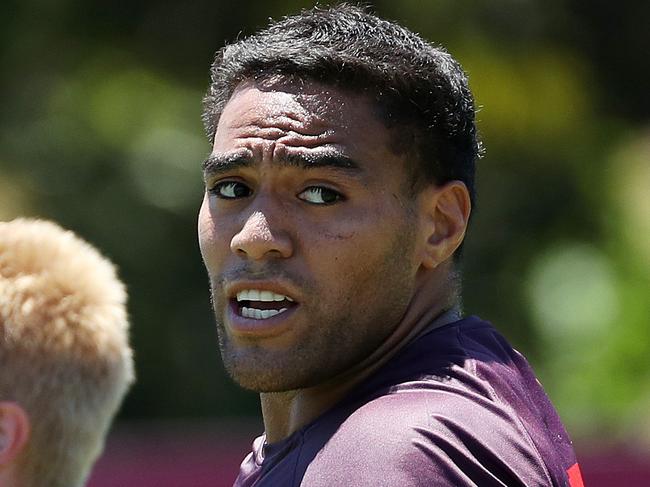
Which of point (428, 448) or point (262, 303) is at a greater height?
point (262, 303)

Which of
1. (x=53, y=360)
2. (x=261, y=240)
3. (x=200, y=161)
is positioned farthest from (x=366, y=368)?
(x=200, y=161)

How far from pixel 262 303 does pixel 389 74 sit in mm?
566

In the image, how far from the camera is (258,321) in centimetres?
253

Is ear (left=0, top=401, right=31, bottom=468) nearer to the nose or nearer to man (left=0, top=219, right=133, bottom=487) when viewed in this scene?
man (left=0, top=219, right=133, bottom=487)

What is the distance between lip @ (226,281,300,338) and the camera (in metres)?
2.50

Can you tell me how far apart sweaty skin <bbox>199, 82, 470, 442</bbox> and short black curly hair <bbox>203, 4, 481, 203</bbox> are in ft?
0.14

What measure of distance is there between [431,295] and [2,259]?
1.01 metres

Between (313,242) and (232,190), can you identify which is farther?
(232,190)

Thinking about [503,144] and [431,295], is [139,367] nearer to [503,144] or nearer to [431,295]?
[503,144]

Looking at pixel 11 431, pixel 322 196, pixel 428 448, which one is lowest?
pixel 428 448

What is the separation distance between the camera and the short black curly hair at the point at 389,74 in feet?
8.50

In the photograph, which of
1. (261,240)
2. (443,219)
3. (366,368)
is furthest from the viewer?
(443,219)

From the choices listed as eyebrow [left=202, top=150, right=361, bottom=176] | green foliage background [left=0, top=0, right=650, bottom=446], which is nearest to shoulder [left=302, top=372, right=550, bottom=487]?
eyebrow [left=202, top=150, right=361, bottom=176]

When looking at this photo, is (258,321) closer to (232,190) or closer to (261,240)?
(261,240)
